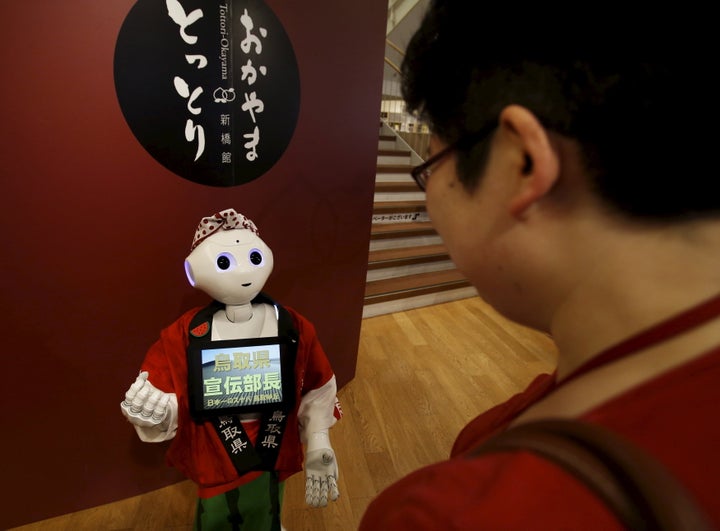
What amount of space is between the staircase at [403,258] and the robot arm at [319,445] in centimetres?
229

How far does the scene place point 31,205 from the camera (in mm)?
1167

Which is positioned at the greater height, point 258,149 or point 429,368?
point 258,149

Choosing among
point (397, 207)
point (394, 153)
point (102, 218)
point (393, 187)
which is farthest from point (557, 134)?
point (394, 153)

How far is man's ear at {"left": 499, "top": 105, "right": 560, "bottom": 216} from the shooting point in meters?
0.35

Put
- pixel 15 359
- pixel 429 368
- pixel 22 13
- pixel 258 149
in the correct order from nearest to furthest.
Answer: pixel 22 13 → pixel 15 359 → pixel 258 149 → pixel 429 368

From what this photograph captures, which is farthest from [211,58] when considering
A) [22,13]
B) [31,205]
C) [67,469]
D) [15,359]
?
[67,469]

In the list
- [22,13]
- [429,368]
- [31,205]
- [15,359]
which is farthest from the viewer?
[429,368]

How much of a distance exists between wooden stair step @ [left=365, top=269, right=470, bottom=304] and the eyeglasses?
3044 mm

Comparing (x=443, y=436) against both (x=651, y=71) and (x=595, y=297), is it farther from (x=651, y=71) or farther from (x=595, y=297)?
(x=651, y=71)

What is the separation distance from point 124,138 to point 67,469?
122 cm

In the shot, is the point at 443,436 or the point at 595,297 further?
A: the point at 443,436

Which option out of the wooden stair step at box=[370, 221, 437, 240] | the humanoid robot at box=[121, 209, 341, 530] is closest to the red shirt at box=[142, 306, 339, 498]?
the humanoid robot at box=[121, 209, 341, 530]

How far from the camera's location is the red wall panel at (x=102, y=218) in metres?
1.11

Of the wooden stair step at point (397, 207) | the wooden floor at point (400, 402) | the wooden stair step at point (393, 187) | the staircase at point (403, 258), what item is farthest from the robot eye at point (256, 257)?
the wooden stair step at point (393, 187)
